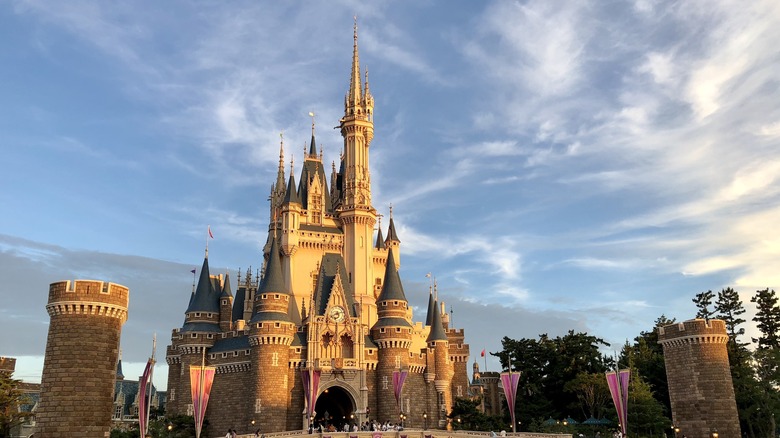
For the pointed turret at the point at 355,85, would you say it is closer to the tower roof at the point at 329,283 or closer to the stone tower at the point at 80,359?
the tower roof at the point at 329,283

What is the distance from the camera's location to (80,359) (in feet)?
123

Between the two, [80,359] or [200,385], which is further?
[200,385]

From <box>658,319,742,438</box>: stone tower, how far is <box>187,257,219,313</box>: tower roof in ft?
155

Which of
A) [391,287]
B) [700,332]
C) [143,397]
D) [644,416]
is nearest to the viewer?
[143,397]

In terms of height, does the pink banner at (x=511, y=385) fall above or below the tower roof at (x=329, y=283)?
below

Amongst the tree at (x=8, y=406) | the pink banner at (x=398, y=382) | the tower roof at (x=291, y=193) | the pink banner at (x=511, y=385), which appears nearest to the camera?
the tree at (x=8, y=406)

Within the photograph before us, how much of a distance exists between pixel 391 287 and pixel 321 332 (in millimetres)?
9911

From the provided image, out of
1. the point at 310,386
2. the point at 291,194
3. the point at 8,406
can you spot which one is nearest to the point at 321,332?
the point at 310,386

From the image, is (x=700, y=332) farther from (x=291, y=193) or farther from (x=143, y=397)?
(x=291, y=193)

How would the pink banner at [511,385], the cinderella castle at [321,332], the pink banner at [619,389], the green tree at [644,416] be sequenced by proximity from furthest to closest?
1. the cinderella castle at [321,332]
2. the green tree at [644,416]
3. the pink banner at [511,385]
4. the pink banner at [619,389]

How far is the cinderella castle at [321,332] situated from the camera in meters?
64.4

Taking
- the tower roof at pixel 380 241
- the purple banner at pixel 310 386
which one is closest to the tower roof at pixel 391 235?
the tower roof at pixel 380 241

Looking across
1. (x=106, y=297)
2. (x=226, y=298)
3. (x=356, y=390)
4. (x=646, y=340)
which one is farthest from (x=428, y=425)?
(x=106, y=297)

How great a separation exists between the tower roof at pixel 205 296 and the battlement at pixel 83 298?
1243 inches
